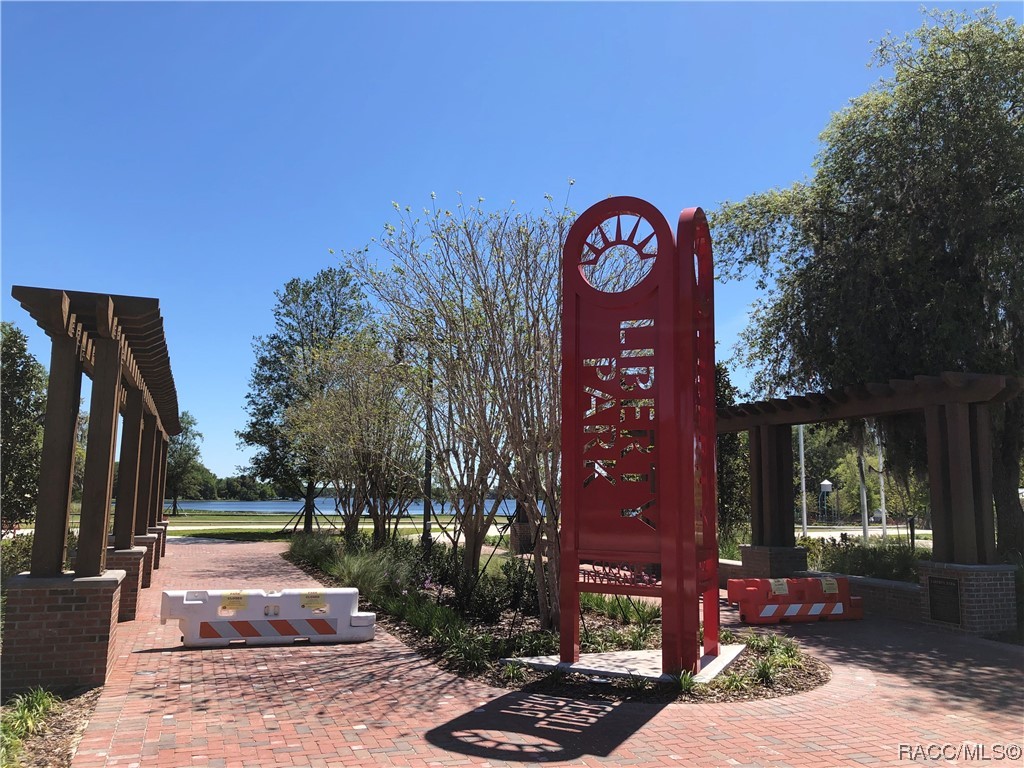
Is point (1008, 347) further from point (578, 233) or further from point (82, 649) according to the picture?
point (82, 649)

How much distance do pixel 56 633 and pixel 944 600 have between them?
11.3 m

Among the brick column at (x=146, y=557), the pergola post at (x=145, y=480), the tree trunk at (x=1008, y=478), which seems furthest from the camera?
the tree trunk at (x=1008, y=478)

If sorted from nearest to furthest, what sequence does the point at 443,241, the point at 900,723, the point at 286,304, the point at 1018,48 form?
the point at 900,723, the point at 443,241, the point at 1018,48, the point at 286,304

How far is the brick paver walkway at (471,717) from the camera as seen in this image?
5062 mm

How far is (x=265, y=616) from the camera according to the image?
8.96m

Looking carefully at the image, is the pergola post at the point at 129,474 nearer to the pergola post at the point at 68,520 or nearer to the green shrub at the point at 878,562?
the pergola post at the point at 68,520

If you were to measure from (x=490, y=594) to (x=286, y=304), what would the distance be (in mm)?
26619

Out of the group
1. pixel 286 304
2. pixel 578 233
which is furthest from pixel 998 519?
pixel 286 304

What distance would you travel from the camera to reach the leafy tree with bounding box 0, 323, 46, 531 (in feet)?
53.5

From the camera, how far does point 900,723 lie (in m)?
6.01

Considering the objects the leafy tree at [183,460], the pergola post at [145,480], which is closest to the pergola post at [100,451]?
the pergola post at [145,480]

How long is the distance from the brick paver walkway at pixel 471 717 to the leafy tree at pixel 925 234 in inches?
267

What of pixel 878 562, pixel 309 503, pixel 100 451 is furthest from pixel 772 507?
pixel 309 503

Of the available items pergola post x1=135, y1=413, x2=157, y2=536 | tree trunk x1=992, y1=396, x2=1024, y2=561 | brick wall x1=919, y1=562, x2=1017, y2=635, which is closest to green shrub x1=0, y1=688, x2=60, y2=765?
pergola post x1=135, y1=413, x2=157, y2=536
